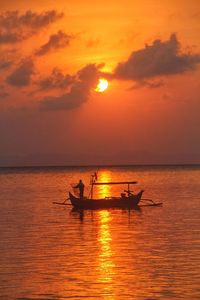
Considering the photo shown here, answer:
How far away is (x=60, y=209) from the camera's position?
45719 mm

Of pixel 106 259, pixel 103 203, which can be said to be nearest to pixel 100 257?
pixel 106 259

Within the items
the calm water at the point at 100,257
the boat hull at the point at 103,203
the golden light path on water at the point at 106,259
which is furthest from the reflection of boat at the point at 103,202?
the golden light path on water at the point at 106,259

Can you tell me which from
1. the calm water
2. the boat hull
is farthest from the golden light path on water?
the boat hull

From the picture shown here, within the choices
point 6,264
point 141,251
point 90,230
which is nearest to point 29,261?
point 6,264

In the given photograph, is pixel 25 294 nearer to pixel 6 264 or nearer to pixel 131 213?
pixel 6 264

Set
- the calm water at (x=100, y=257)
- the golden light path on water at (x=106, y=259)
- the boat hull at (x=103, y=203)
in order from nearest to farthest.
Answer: the calm water at (x=100, y=257) → the golden light path on water at (x=106, y=259) → the boat hull at (x=103, y=203)

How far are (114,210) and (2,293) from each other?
85.8ft

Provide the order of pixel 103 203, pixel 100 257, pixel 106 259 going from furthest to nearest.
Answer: pixel 103 203 → pixel 100 257 → pixel 106 259

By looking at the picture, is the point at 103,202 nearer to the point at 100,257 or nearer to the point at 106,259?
the point at 100,257

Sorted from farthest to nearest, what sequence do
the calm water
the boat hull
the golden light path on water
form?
the boat hull → the golden light path on water → the calm water

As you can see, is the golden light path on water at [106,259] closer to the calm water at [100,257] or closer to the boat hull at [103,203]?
the calm water at [100,257]

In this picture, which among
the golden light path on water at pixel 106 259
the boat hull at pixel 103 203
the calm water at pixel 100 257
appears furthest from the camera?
the boat hull at pixel 103 203

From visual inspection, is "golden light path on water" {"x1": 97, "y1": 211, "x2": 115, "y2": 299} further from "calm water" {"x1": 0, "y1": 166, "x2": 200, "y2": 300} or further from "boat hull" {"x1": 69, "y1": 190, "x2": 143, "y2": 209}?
"boat hull" {"x1": 69, "y1": 190, "x2": 143, "y2": 209}

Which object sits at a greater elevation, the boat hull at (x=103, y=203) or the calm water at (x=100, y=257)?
the boat hull at (x=103, y=203)
